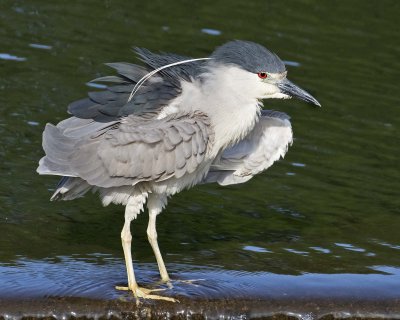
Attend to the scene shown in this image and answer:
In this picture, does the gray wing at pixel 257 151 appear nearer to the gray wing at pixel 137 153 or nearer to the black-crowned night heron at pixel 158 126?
the black-crowned night heron at pixel 158 126

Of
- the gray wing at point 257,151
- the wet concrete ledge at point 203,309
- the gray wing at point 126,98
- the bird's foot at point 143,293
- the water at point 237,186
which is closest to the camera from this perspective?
the wet concrete ledge at point 203,309

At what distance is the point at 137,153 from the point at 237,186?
2676mm

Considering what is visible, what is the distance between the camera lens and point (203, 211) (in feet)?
29.2

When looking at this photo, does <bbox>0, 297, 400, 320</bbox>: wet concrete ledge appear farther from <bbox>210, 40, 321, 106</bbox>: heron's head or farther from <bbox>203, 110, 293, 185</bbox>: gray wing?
<bbox>210, 40, 321, 106</bbox>: heron's head

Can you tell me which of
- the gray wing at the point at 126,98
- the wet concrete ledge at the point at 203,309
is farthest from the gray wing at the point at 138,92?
the wet concrete ledge at the point at 203,309

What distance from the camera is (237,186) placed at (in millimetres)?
9516

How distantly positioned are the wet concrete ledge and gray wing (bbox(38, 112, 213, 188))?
85cm

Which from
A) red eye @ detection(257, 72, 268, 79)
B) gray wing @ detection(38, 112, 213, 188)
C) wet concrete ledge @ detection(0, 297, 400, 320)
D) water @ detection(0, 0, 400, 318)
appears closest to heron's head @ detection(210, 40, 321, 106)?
red eye @ detection(257, 72, 268, 79)

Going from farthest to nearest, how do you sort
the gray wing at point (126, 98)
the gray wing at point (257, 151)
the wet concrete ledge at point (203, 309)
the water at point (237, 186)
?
the gray wing at point (257, 151) → the water at point (237, 186) → the gray wing at point (126, 98) → the wet concrete ledge at point (203, 309)

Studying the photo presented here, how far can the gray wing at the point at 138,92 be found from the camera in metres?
7.12

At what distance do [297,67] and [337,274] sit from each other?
5075 mm

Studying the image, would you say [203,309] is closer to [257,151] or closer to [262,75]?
[257,151]

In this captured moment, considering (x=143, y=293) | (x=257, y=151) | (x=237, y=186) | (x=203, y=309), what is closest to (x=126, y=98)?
(x=257, y=151)

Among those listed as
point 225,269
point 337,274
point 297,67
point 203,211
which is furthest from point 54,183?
point 297,67
